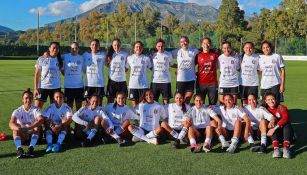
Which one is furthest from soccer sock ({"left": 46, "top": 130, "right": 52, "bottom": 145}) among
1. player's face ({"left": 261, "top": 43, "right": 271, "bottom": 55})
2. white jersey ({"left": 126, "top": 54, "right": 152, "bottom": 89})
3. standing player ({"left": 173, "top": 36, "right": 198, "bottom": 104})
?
player's face ({"left": 261, "top": 43, "right": 271, "bottom": 55})

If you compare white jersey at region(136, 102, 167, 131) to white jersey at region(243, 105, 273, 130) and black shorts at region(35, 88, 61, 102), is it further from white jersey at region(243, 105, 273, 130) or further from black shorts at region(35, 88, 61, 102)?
black shorts at region(35, 88, 61, 102)

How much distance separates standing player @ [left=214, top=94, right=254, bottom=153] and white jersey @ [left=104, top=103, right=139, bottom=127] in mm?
1490

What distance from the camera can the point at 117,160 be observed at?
5.67 meters

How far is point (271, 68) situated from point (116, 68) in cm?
292

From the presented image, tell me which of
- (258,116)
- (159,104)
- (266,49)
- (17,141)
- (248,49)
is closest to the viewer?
(17,141)

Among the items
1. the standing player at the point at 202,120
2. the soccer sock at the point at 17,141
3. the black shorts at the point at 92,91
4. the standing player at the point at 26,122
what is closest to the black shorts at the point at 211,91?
the standing player at the point at 202,120

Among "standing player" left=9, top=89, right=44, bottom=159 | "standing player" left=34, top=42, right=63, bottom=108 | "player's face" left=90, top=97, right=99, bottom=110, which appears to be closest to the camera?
"standing player" left=9, top=89, right=44, bottom=159

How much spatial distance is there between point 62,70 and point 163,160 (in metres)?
3.02

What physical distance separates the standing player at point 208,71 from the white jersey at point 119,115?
1.44 meters

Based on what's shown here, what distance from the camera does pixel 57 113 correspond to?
6.75 m

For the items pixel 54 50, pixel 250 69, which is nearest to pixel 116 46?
pixel 54 50

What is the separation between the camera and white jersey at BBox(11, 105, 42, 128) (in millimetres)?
6418

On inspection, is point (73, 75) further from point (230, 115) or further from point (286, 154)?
point (286, 154)

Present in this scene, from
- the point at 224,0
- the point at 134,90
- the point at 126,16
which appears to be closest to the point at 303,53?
the point at 224,0
